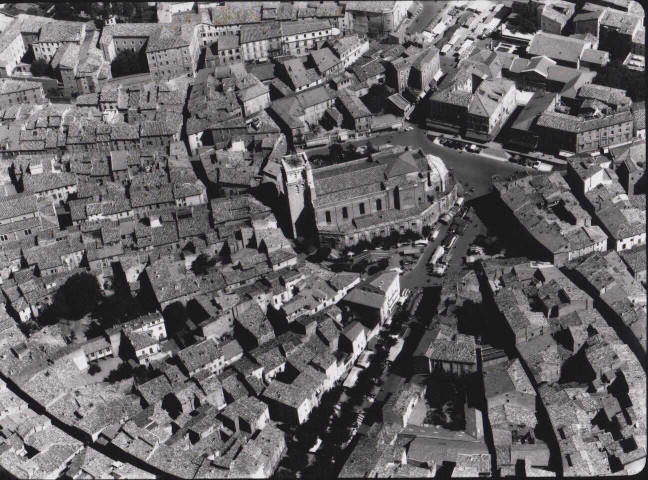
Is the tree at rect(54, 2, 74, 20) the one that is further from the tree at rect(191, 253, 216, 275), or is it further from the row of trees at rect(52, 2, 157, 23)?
the tree at rect(191, 253, 216, 275)

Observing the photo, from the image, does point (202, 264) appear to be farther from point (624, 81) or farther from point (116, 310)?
point (624, 81)

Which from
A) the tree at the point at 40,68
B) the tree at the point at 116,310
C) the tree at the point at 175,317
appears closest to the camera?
the tree at the point at 175,317

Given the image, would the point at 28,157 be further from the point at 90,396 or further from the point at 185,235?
the point at 90,396

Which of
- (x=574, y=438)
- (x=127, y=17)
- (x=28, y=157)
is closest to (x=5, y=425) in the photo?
(x=28, y=157)

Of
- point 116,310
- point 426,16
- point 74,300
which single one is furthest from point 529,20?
point 74,300

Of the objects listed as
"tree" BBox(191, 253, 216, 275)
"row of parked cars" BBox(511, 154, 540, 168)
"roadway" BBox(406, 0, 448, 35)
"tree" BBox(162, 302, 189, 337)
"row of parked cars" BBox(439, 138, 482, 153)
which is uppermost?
"roadway" BBox(406, 0, 448, 35)

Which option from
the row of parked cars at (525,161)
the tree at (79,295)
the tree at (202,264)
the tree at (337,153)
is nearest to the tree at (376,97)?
the tree at (337,153)

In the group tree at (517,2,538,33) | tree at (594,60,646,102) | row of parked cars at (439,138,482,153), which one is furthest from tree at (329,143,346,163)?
tree at (517,2,538,33)

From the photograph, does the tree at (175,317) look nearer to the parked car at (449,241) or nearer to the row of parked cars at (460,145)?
the parked car at (449,241)
